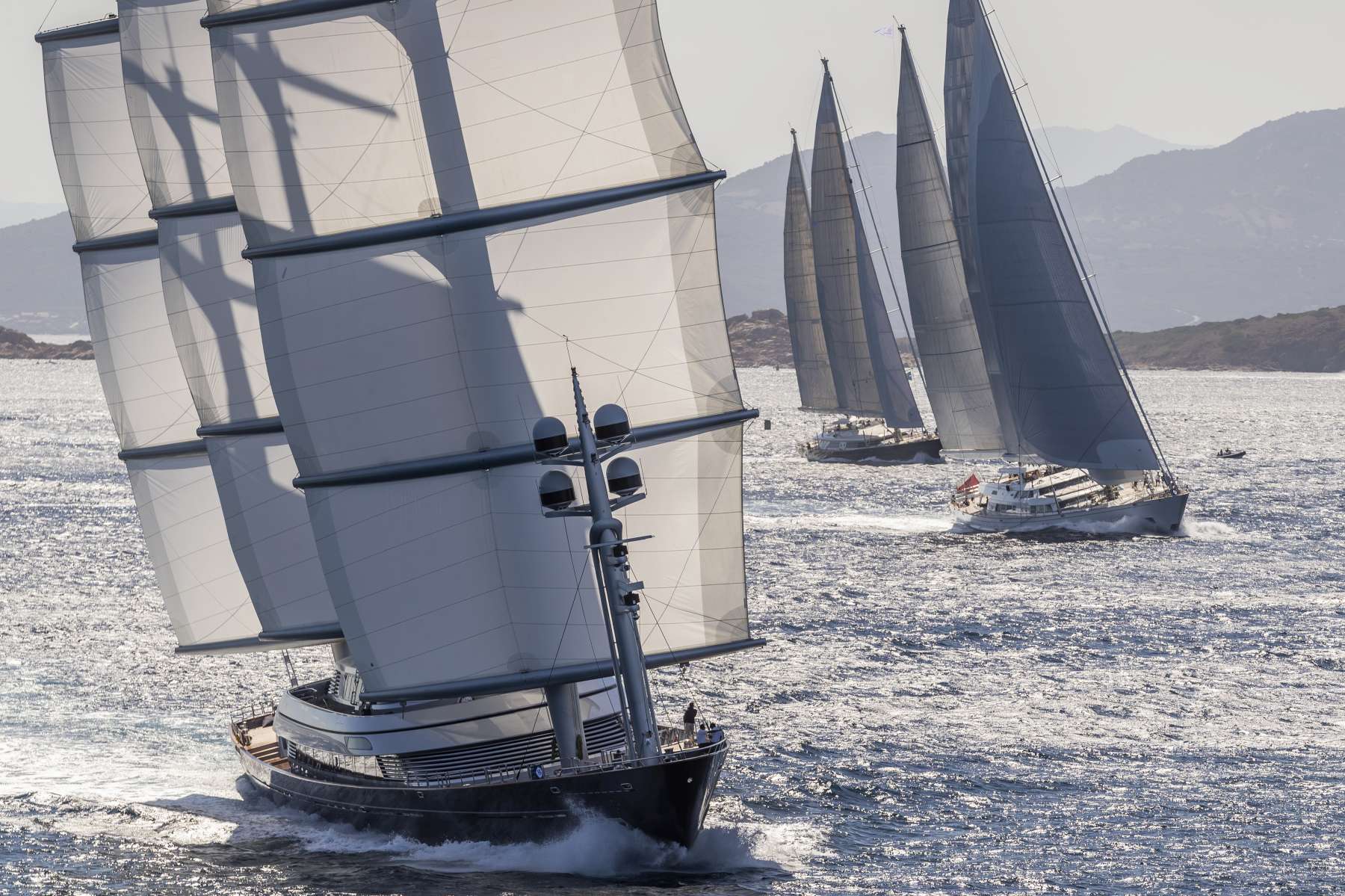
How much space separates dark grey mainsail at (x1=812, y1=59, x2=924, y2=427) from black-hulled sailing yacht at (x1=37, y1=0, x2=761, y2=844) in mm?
68220

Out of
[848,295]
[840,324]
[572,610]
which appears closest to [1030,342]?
[848,295]

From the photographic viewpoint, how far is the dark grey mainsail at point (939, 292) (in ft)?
285

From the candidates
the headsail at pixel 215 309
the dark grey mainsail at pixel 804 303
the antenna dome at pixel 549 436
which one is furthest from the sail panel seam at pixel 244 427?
the dark grey mainsail at pixel 804 303

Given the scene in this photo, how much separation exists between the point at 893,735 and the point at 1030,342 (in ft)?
128

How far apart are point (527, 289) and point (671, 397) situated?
3.64 meters

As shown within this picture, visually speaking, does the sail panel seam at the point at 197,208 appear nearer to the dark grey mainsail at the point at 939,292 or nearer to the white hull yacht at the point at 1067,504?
the white hull yacht at the point at 1067,504

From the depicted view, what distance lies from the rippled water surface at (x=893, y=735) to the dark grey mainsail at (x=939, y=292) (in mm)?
10049

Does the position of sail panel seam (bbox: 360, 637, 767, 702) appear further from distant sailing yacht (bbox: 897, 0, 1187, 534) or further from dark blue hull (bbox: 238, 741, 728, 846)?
distant sailing yacht (bbox: 897, 0, 1187, 534)

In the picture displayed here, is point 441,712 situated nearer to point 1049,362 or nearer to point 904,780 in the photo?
point 904,780

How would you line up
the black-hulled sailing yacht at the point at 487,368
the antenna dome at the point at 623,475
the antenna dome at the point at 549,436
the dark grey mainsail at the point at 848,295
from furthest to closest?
the dark grey mainsail at the point at 848,295 → the black-hulled sailing yacht at the point at 487,368 → the antenna dome at the point at 623,475 → the antenna dome at the point at 549,436

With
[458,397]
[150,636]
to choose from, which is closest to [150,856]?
[458,397]

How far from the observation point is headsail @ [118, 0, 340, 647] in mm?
38000

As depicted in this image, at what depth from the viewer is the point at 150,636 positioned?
57156 mm

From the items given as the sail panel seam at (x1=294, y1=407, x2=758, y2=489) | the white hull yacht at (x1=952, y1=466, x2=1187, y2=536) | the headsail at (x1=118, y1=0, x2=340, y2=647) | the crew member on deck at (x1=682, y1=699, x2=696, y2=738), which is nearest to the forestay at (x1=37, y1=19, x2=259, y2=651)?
the headsail at (x1=118, y1=0, x2=340, y2=647)
